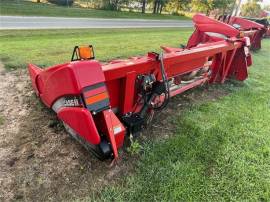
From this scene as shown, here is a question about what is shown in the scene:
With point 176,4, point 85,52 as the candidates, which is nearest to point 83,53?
point 85,52

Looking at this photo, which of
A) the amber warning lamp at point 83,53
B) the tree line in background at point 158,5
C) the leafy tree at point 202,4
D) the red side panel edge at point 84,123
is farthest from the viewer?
the leafy tree at point 202,4

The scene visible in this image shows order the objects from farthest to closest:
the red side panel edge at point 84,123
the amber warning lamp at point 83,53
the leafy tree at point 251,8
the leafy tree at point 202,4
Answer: the leafy tree at point 251,8 < the leafy tree at point 202,4 < the amber warning lamp at point 83,53 < the red side panel edge at point 84,123

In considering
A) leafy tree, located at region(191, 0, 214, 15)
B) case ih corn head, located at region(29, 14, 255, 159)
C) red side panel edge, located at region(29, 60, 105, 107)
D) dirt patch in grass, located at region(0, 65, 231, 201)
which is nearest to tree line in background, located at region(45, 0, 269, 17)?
leafy tree, located at region(191, 0, 214, 15)

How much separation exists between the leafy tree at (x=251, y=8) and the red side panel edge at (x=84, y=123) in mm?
48026

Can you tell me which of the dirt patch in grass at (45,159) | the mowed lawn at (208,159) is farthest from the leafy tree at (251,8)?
Answer: the dirt patch in grass at (45,159)

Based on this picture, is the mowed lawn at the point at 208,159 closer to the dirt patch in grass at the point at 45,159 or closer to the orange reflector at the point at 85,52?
the dirt patch in grass at the point at 45,159

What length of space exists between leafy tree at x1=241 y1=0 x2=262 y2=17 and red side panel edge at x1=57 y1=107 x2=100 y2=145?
48026mm

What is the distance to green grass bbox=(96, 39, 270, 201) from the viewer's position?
213cm

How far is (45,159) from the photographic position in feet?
7.65

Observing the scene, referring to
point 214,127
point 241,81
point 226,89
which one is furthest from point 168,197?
point 241,81

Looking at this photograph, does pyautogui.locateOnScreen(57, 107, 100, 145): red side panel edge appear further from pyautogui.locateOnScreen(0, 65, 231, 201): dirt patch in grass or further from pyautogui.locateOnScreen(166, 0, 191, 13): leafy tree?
pyautogui.locateOnScreen(166, 0, 191, 13): leafy tree

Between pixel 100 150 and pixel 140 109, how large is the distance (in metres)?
0.84

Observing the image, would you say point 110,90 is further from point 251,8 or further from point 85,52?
point 251,8

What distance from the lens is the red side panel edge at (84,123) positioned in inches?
77.1
